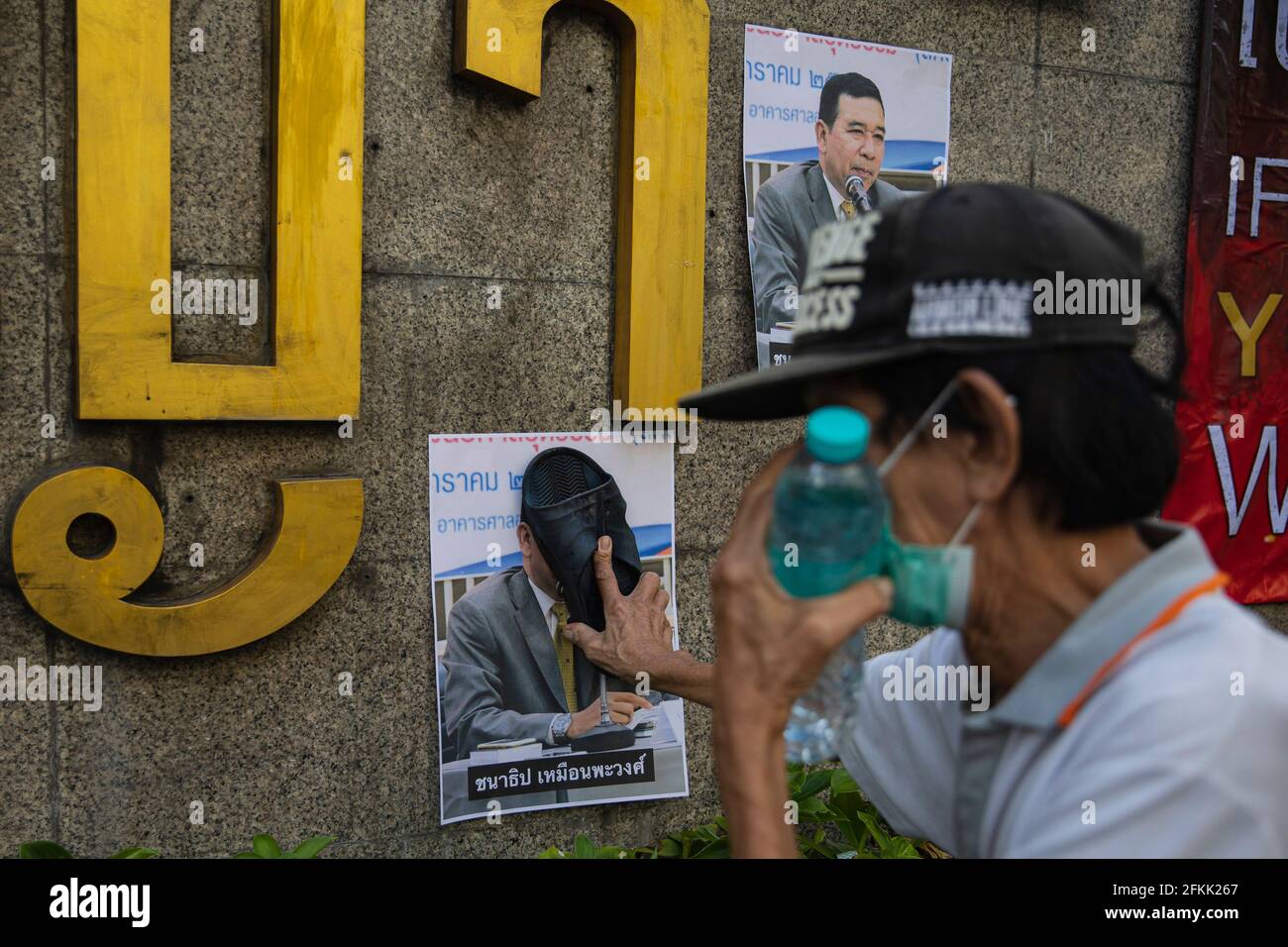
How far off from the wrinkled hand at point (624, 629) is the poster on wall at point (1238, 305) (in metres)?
2.34

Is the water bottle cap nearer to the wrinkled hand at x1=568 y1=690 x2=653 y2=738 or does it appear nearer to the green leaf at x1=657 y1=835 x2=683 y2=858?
the wrinkled hand at x1=568 y1=690 x2=653 y2=738

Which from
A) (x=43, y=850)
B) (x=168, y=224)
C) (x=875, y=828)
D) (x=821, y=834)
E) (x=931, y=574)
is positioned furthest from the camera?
(x=821, y=834)

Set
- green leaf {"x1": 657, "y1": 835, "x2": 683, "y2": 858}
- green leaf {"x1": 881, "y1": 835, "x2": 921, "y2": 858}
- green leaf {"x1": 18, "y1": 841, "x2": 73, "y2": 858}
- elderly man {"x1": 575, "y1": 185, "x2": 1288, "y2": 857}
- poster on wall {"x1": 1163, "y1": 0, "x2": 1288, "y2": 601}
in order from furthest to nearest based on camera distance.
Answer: poster on wall {"x1": 1163, "y1": 0, "x2": 1288, "y2": 601} < green leaf {"x1": 657, "y1": 835, "x2": 683, "y2": 858} < green leaf {"x1": 881, "y1": 835, "x2": 921, "y2": 858} < green leaf {"x1": 18, "y1": 841, "x2": 73, "y2": 858} < elderly man {"x1": 575, "y1": 185, "x2": 1288, "y2": 857}

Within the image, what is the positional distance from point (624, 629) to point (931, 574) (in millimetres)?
2514

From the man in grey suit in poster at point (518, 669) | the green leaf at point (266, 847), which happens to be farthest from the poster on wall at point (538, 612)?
the green leaf at point (266, 847)

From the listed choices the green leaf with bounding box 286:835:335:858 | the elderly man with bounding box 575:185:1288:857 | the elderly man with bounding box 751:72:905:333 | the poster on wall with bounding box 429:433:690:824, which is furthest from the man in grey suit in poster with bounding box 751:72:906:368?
the elderly man with bounding box 575:185:1288:857

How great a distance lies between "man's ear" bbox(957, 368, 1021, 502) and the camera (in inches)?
54.4

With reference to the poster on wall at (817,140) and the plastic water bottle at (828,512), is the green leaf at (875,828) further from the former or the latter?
the plastic water bottle at (828,512)

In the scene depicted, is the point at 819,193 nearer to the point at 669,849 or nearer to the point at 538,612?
the point at 538,612

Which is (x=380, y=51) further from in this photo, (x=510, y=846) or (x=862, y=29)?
(x=510, y=846)

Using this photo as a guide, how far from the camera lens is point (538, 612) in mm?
3859

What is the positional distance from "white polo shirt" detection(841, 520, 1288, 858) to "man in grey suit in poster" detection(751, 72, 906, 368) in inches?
107

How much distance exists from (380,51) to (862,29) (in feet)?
6.00

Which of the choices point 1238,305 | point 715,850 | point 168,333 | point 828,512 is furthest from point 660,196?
point 1238,305
